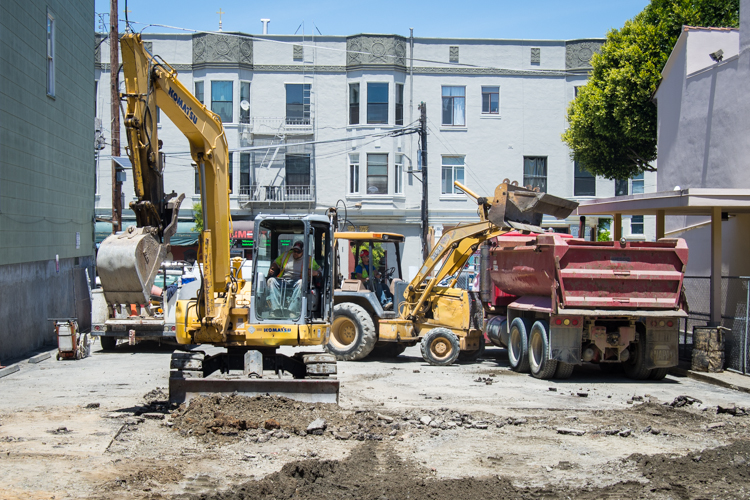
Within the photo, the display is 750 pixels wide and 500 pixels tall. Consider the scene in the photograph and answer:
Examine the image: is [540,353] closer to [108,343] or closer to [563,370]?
[563,370]

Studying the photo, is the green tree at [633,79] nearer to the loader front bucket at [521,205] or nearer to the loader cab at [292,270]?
the loader front bucket at [521,205]

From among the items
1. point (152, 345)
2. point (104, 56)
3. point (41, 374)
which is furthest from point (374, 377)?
point (104, 56)

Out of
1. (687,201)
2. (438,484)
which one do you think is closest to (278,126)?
(687,201)

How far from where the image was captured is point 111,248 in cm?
821

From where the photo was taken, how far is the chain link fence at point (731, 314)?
13.8m

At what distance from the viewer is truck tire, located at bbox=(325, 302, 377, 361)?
51.0 feet

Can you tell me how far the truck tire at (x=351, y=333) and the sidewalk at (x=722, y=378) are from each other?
5.97m

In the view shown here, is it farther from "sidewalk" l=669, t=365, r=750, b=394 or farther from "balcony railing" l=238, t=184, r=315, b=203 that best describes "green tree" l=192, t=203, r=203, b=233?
"sidewalk" l=669, t=365, r=750, b=394

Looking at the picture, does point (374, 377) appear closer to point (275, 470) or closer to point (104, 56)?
point (275, 470)

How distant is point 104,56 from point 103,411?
2971 centimetres

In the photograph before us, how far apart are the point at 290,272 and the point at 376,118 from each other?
25.7 m

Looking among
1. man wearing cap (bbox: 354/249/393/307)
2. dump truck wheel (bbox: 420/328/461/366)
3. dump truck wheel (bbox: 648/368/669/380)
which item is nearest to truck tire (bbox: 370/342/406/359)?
man wearing cap (bbox: 354/249/393/307)

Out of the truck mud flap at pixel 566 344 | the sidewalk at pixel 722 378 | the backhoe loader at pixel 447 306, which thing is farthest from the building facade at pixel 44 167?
the sidewalk at pixel 722 378

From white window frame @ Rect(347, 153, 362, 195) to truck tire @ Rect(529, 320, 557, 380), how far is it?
22.5 metres
